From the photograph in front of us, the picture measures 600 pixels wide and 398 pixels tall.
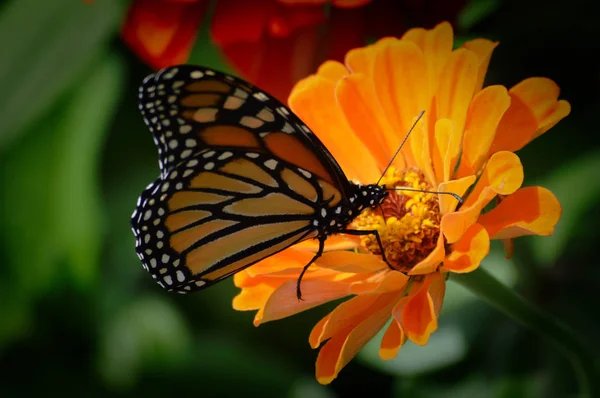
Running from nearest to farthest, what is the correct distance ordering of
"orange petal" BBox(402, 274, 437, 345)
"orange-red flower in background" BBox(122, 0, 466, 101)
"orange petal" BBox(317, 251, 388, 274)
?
"orange petal" BBox(402, 274, 437, 345) → "orange petal" BBox(317, 251, 388, 274) → "orange-red flower in background" BBox(122, 0, 466, 101)

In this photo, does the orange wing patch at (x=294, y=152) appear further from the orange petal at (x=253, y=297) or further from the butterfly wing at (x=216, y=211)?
the orange petal at (x=253, y=297)

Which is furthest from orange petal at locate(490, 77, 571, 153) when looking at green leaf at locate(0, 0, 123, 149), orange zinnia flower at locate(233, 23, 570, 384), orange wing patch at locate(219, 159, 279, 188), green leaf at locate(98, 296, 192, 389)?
green leaf at locate(98, 296, 192, 389)

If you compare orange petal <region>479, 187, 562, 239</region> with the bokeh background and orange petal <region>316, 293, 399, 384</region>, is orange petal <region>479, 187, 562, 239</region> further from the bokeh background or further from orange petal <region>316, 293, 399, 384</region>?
the bokeh background

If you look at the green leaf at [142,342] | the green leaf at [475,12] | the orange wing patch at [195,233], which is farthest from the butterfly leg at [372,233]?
the green leaf at [142,342]

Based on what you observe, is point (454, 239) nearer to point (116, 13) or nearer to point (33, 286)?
point (116, 13)

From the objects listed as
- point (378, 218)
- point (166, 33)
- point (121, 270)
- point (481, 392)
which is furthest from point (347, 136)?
point (121, 270)

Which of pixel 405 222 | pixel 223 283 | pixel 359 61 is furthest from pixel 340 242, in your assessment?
pixel 223 283
